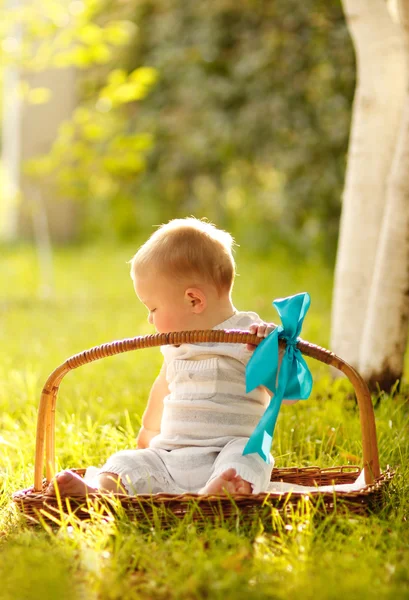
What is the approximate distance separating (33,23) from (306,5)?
3.24m

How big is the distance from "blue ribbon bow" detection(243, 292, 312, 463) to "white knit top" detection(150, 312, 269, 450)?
163 mm

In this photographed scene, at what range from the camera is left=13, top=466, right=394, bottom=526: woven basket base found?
2025mm

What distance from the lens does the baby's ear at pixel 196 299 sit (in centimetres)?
233

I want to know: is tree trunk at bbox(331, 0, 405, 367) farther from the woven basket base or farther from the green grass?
the woven basket base

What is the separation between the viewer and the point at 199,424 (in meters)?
2.32

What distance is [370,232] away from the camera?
360 cm

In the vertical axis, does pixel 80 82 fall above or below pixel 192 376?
above

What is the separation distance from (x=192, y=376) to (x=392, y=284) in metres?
1.26

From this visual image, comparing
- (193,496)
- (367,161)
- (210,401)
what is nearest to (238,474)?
(193,496)

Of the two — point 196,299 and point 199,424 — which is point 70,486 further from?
point 196,299

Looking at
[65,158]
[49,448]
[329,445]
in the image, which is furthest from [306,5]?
[49,448]

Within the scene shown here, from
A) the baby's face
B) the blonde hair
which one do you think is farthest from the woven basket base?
the blonde hair

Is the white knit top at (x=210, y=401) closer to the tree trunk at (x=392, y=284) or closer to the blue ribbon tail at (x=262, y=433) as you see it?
the blue ribbon tail at (x=262, y=433)

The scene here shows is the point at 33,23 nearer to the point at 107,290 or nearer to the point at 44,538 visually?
the point at 107,290
